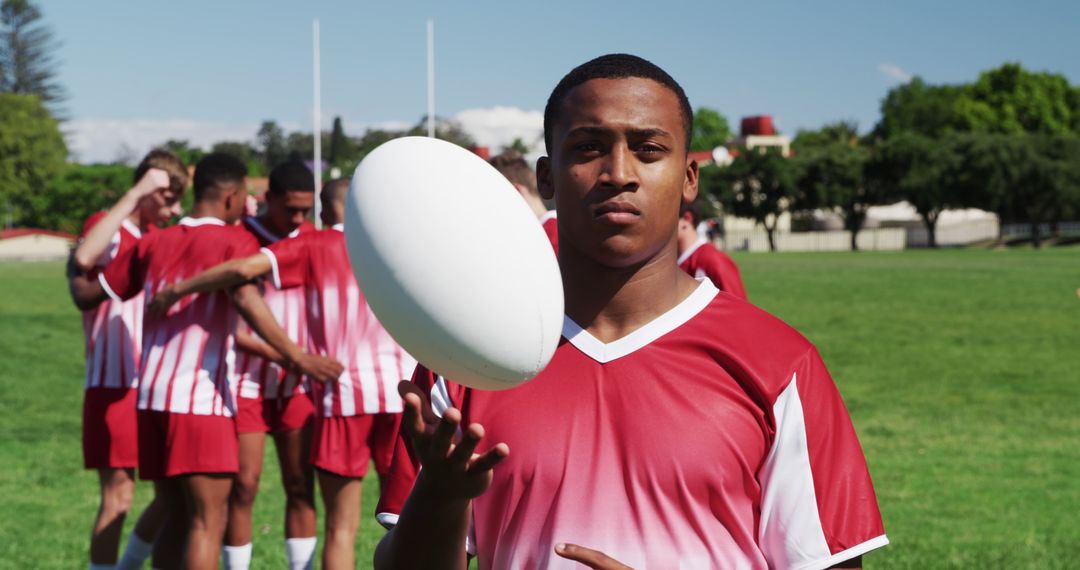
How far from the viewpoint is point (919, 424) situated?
1250 centimetres

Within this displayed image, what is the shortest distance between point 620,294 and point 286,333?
14.0ft

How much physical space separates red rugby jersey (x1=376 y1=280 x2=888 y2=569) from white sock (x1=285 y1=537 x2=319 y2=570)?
164 inches

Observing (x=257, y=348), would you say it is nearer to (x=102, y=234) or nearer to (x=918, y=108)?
(x=102, y=234)

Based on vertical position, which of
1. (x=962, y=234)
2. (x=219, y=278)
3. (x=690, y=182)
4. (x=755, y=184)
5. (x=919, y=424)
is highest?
(x=690, y=182)

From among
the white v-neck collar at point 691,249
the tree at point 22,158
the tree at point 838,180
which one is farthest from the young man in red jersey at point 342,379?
the tree at point 22,158

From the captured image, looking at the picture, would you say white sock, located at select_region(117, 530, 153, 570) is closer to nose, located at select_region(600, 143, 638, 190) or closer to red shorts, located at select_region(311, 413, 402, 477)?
red shorts, located at select_region(311, 413, 402, 477)

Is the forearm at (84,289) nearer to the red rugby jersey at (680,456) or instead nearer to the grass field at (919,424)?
the grass field at (919,424)

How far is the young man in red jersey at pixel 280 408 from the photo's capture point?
6168 mm

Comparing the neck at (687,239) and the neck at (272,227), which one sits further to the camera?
the neck at (687,239)

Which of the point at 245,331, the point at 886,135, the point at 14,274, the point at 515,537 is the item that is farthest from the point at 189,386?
the point at 886,135

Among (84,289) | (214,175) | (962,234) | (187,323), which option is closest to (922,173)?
(962,234)

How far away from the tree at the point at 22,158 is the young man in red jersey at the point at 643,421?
95703 mm

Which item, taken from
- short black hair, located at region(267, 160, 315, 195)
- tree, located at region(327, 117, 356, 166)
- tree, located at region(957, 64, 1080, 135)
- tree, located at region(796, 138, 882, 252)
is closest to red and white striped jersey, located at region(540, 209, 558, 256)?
short black hair, located at region(267, 160, 315, 195)

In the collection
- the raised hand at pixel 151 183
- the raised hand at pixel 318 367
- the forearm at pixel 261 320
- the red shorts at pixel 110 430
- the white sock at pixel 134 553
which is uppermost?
the raised hand at pixel 151 183
